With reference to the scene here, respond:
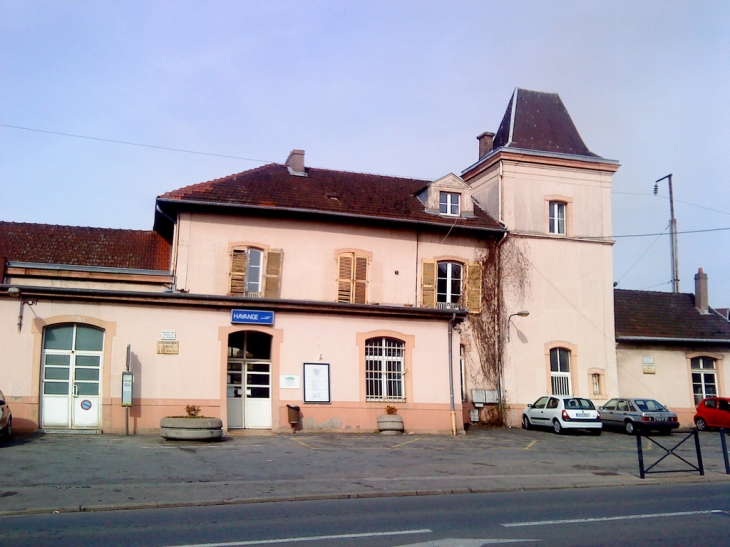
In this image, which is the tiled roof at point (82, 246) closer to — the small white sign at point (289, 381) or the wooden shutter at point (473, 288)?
the small white sign at point (289, 381)

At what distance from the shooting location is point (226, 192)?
2442 centimetres

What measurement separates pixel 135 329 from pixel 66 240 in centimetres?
840

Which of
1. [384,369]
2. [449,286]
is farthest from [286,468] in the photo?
[449,286]

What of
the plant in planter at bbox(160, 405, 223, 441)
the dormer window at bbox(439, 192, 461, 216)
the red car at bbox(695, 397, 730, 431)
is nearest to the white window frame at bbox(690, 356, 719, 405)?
the red car at bbox(695, 397, 730, 431)

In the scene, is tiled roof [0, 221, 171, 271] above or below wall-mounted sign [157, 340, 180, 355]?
above

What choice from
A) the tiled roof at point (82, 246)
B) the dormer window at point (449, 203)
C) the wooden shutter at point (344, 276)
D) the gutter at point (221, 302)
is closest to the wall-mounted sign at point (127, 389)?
the gutter at point (221, 302)

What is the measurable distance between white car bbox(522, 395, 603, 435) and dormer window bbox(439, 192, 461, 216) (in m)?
7.72

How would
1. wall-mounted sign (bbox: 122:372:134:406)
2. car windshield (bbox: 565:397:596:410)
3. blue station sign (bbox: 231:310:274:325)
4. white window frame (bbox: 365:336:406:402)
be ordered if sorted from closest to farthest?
wall-mounted sign (bbox: 122:372:134:406), blue station sign (bbox: 231:310:274:325), white window frame (bbox: 365:336:406:402), car windshield (bbox: 565:397:596:410)

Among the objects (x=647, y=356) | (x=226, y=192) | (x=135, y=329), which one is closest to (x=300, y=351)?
(x=135, y=329)

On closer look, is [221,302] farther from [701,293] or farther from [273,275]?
[701,293]

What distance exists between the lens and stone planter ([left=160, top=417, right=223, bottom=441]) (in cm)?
1806

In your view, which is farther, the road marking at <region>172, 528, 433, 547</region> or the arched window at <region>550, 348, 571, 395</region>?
the arched window at <region>550, 348, 571, 395</region>

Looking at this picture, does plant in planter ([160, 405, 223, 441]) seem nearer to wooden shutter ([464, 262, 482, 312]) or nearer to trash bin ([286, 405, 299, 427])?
trash bin ([286, 405, 299, 427])

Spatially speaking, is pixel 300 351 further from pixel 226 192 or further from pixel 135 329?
pixel 226 192
